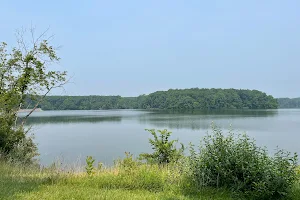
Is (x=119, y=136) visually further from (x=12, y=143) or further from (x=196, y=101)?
(x=196, y=101)

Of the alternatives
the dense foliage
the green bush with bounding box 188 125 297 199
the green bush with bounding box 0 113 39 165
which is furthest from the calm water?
the dense foliage

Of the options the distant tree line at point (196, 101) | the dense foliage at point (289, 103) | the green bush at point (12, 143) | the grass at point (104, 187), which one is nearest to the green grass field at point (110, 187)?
the grass at point (104, 187)

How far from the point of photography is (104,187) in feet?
15.9

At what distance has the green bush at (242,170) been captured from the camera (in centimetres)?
412

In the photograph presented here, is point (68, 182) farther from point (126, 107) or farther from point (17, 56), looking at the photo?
point (126, 107)

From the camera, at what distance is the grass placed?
163 inches

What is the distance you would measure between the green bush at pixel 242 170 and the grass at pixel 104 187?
26 cm

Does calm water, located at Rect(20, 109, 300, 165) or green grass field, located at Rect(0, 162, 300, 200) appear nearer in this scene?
green grass field, located at Rect(0, 162, 300, 200)

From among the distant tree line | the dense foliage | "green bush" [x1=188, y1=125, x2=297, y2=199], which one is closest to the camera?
"green bush" [x1=188, y1=125, x2=297, y2=199]

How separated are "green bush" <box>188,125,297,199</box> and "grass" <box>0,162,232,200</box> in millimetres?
256

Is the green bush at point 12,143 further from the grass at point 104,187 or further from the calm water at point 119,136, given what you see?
the grass at point 104,187

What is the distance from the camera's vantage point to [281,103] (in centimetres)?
15662

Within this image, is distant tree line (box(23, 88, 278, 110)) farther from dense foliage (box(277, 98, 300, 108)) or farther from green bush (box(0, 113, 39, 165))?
green bush (box(0, 113, 39, 165))

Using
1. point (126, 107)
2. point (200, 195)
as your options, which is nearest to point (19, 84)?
point (200, 195)
